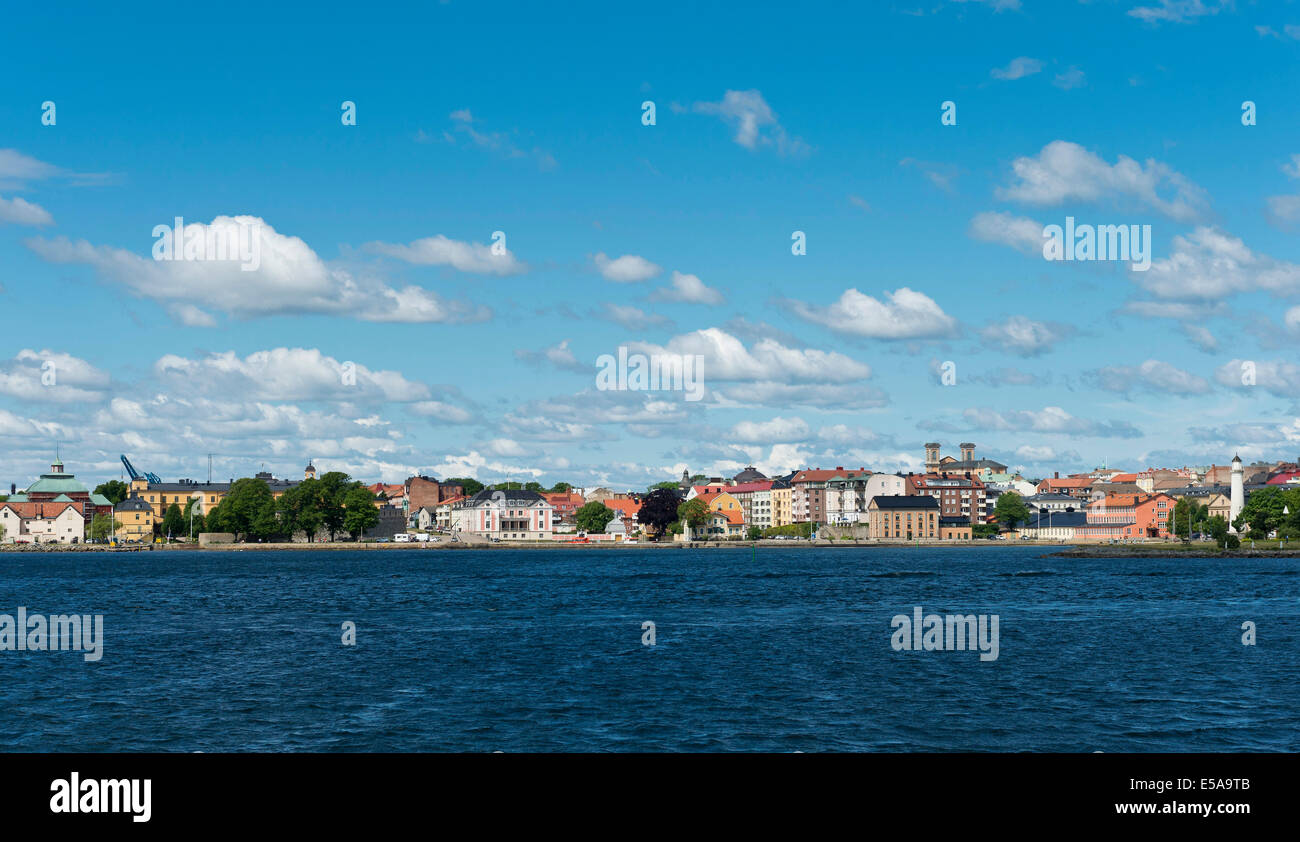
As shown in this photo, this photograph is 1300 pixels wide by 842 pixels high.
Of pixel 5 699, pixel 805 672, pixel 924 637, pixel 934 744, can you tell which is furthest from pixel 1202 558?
pixel 5 699

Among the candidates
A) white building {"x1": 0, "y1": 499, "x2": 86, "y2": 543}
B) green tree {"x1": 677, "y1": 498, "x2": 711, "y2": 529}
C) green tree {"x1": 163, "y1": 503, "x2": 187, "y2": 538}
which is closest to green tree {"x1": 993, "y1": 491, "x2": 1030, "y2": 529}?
green tree {"x1": 677, "y1": 498, "x2": 711, "y2": 529}

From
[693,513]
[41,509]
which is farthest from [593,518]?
[41,509]

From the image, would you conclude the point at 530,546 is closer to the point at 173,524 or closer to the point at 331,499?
the point at 331,499

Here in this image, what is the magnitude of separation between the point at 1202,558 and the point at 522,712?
11424 centimetres

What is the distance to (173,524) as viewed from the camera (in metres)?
184

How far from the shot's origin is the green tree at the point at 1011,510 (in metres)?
196

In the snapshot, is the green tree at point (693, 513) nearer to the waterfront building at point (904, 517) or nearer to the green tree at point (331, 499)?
the waterfront building at point (904, 517)

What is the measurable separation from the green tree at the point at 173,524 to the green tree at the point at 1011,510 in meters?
140

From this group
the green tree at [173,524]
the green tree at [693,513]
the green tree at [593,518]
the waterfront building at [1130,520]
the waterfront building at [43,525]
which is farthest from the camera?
the green tree at [693,513]

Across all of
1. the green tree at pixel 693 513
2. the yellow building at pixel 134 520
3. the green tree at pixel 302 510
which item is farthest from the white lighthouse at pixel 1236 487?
the yellow building at pixel 134 520

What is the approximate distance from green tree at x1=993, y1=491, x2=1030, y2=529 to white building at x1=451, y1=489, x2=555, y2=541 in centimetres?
7975

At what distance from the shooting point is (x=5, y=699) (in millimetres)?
28641
